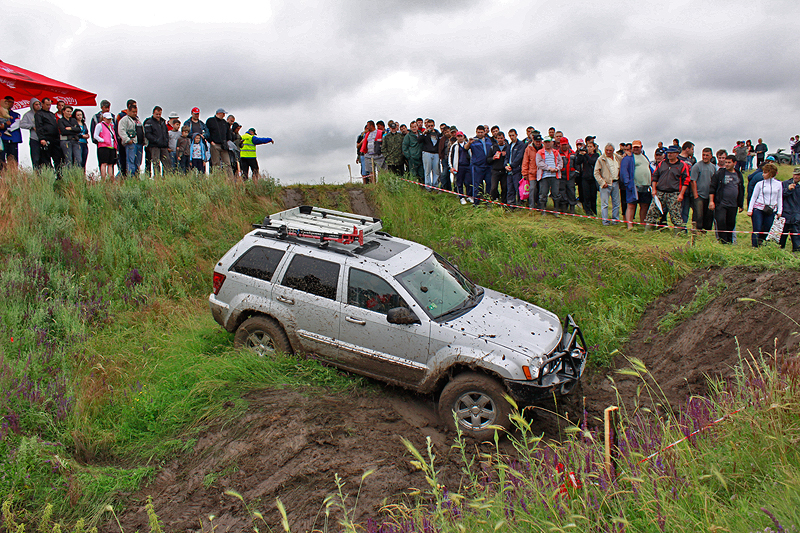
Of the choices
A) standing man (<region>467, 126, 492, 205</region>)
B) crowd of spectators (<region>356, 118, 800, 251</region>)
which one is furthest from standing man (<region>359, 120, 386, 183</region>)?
standing man (<region>467, 126, 492, 205</region>)

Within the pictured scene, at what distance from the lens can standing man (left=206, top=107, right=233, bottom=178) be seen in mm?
14633

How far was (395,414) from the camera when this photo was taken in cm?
618

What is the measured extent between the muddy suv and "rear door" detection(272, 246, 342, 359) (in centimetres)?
1

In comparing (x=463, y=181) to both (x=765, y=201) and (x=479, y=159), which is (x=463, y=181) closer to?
(x=479, y=159)

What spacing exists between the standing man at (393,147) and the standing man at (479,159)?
8.33 feet

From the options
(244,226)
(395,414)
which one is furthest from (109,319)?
(395,414)

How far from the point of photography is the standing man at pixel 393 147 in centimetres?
1569

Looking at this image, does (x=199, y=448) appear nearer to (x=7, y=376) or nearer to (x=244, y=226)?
(x=7, y=376)

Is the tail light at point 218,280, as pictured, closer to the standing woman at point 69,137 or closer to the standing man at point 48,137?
the standing man at point 48,137

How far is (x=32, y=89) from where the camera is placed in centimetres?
1291

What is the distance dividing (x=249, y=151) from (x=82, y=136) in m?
4.15

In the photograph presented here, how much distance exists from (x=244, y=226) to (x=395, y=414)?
7952 millimetres

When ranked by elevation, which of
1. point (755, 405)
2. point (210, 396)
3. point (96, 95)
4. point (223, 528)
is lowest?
point (223, 528)

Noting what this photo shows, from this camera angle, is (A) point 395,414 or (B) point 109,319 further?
(B) point 109,319
